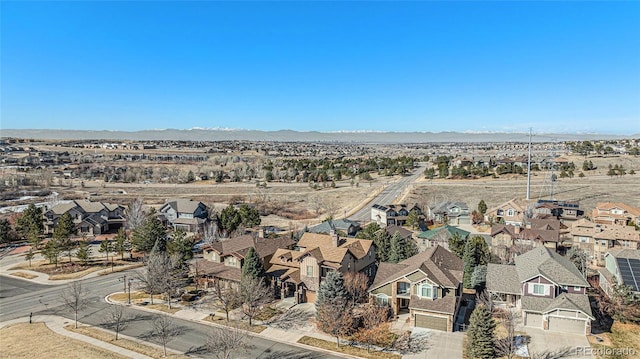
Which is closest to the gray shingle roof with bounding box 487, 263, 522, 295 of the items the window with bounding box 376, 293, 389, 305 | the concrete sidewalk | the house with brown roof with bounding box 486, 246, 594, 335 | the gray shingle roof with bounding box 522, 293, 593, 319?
→ the house with brown roof with bounding box 486, 246, 594, 335

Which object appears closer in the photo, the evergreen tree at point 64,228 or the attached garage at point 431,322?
the attached garage at point 431,322

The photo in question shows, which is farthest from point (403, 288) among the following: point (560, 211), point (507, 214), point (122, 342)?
point (560, 211)

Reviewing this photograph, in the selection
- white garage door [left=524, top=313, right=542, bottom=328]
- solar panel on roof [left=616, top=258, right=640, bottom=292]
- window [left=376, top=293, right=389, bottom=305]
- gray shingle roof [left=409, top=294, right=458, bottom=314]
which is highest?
solar panel on roof [left=616, top=258, right=640, bottom=292]

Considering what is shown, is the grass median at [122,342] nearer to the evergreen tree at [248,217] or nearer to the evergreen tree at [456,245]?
the evergreen tree at [248,217]

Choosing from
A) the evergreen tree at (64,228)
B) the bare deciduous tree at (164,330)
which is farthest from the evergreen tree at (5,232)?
the bare deciduous tree at (164,330)

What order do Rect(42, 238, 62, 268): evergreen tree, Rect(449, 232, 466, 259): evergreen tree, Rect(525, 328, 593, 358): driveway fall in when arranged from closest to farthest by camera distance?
1. Rect(525, 328, 593, 358): driveway
2. Rect(449, 232, 466, 259): evergreen tree
3. Rect(42, 238, 62, 268): evergreen tree

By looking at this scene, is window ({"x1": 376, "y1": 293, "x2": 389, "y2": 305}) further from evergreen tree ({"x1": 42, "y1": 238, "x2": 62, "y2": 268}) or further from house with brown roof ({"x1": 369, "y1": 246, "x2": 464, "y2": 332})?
evergreen tree ({"x1": 42, "y1": 238, "x2": 62, "y2": 268})

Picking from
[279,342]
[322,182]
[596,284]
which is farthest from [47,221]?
[596,284]
